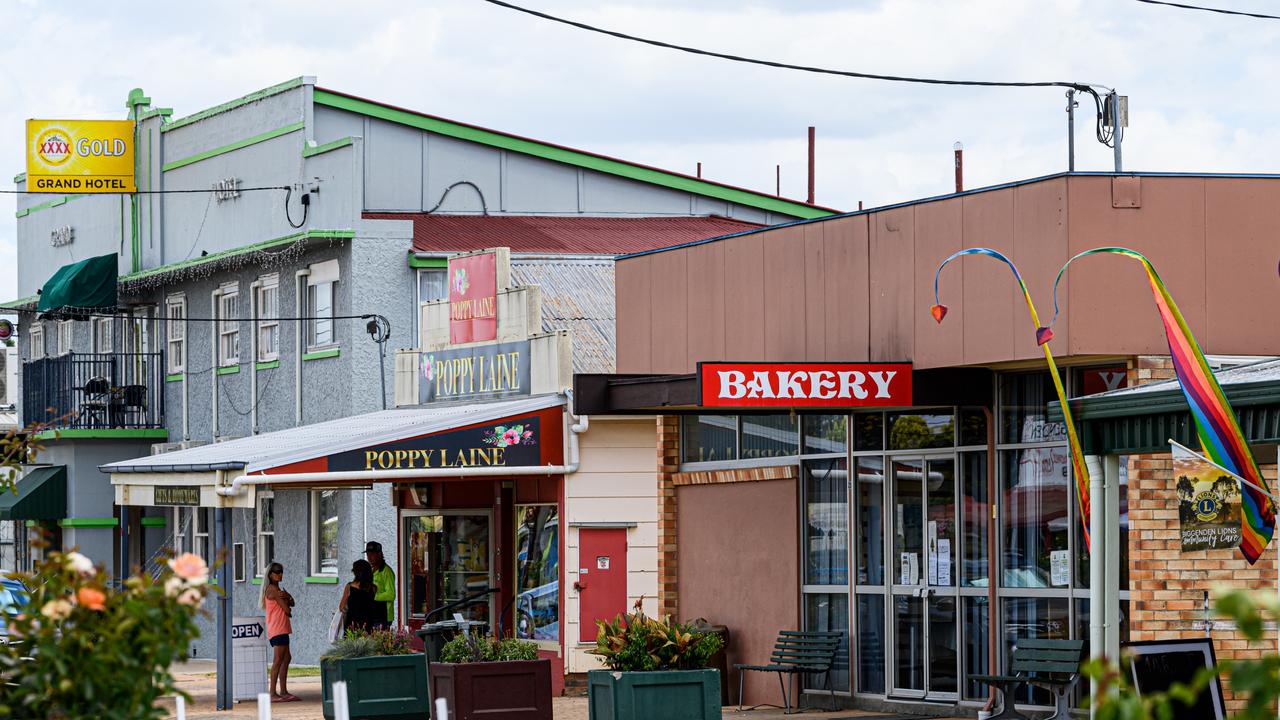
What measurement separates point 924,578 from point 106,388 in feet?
62.9

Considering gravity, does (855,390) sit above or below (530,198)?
below

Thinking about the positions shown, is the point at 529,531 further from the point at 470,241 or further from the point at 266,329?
the point at 266,329

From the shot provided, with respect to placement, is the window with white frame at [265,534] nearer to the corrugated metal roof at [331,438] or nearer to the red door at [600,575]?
the corrugated metal roof at [331,438]

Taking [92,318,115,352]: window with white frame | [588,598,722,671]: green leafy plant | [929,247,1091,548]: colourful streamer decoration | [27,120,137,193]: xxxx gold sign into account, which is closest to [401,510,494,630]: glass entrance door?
[588,598,722,671]: green leafy plant

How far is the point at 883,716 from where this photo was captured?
16156 millimetres

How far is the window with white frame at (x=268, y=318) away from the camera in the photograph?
92.2ft

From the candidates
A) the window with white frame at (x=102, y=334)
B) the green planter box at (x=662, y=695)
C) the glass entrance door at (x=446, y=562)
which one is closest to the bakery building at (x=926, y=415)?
the green planter box at (x=662, y=695)

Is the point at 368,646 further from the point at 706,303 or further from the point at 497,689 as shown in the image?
the point at 706,303

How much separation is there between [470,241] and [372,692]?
37.5 feet

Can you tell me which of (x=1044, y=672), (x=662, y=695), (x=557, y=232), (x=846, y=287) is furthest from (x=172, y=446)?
(x=1044, y=672)

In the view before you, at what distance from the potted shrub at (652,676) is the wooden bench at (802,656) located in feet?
8.17

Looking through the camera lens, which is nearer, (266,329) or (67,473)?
(266,329)

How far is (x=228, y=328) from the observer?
2973 cm

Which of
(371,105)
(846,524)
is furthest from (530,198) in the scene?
(846,524)
